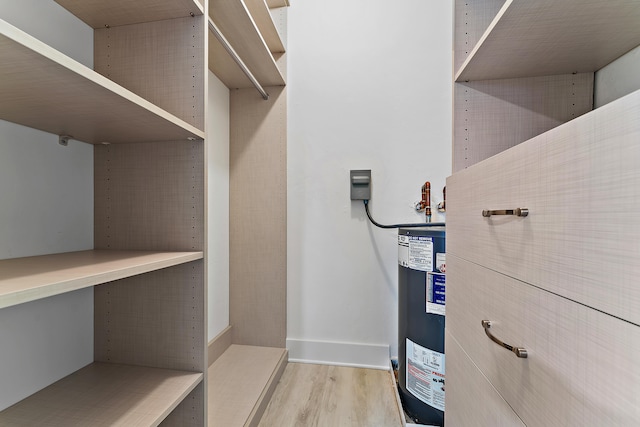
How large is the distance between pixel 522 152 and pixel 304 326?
157 cm

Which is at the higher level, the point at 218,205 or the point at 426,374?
the point at 218,205

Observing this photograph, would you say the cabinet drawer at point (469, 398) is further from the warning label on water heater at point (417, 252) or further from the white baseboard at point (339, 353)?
the white baseboard at point (339, 353)

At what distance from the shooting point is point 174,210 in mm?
904

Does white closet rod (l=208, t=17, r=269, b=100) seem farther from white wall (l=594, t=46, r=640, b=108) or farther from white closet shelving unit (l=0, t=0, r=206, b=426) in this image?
white wall (l=594, t=46, r=640, b=108)

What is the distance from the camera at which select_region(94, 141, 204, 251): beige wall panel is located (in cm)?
89

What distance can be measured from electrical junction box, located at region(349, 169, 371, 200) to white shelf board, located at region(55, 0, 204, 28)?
42.1 inches

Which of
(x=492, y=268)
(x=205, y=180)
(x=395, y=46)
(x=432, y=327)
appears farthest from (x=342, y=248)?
(x=395, y=46)

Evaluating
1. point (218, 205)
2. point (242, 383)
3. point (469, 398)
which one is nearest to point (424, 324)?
point (469, 398)

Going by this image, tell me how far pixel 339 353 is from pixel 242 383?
0.61 meters

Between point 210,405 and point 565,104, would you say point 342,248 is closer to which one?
point 210,405

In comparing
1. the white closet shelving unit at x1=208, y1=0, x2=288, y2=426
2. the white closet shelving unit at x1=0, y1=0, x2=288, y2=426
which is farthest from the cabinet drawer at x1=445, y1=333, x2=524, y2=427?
the white closet shelving unit at x1=208, y1=0, x2=288, y2=426

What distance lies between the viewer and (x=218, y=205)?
1.62 m

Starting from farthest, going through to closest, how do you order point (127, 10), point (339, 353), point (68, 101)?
point (339, 353) < point (127, 10) < point (68, 101)

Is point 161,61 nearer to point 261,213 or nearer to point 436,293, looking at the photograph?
point 261,213
